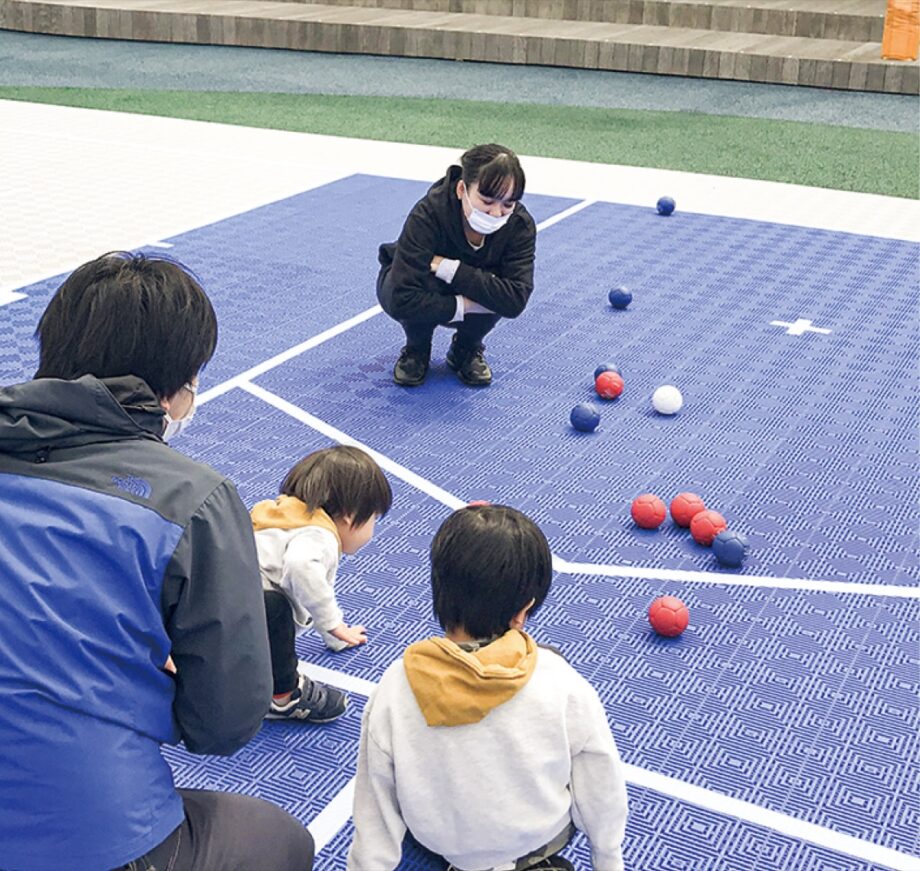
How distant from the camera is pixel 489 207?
15.5ft

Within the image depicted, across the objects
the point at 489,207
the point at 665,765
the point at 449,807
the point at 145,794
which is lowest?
the point at 665,765

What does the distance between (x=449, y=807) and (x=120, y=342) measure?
0.91 m

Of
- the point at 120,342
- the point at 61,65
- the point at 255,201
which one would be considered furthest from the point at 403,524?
the point at 61,65

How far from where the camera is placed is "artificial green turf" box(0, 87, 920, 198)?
367 inches

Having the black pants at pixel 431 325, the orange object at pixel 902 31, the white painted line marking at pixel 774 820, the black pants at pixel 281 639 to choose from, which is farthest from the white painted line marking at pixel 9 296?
the orange object at pixel 902 31

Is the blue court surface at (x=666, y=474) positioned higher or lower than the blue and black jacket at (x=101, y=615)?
lower

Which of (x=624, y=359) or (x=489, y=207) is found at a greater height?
(x=489, y=207)

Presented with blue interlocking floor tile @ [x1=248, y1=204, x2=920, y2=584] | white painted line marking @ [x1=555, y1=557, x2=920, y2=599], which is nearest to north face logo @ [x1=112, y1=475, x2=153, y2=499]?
white painted line marking @ [x1=555, y1=557, x2=920, y2=599]

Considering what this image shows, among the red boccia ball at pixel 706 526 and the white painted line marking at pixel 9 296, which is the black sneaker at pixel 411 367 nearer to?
the red boccia ball at pixel 706 526

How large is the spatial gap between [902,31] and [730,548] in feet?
33.0

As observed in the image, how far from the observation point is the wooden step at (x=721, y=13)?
13727 mm

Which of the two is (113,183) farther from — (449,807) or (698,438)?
(449,807)

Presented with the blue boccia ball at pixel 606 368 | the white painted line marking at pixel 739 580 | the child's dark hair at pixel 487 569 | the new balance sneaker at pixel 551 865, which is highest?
the child's dark hair at pixel 487 569

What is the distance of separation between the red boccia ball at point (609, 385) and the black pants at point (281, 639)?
2.36 metres
